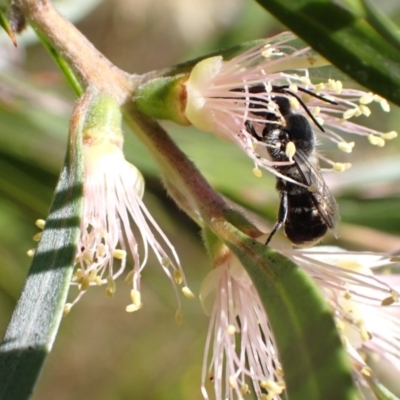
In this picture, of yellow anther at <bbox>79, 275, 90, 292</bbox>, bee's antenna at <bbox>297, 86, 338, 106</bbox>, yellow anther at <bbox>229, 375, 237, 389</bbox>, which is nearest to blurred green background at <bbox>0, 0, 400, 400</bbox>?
yellow anther at <bbox>79, 275, 90, 292</bbox>

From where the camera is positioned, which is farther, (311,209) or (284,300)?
(311,209)

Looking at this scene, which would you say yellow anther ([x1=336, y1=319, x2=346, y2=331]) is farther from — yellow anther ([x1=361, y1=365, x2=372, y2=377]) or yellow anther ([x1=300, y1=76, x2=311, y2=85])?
yellow anther ([x1=300, y1=76, x2=311, y2=85])

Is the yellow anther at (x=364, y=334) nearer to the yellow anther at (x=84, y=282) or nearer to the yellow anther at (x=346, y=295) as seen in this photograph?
the yellow anther at (x=346, y=295)

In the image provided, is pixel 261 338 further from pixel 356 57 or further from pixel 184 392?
pixel 184 392

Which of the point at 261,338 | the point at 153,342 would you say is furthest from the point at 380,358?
the point at 153,342

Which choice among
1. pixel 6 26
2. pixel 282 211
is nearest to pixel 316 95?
pixel 282 211

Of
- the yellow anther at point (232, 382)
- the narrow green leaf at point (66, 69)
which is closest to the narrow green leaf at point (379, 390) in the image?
the yellow anther at point (232, 382)
